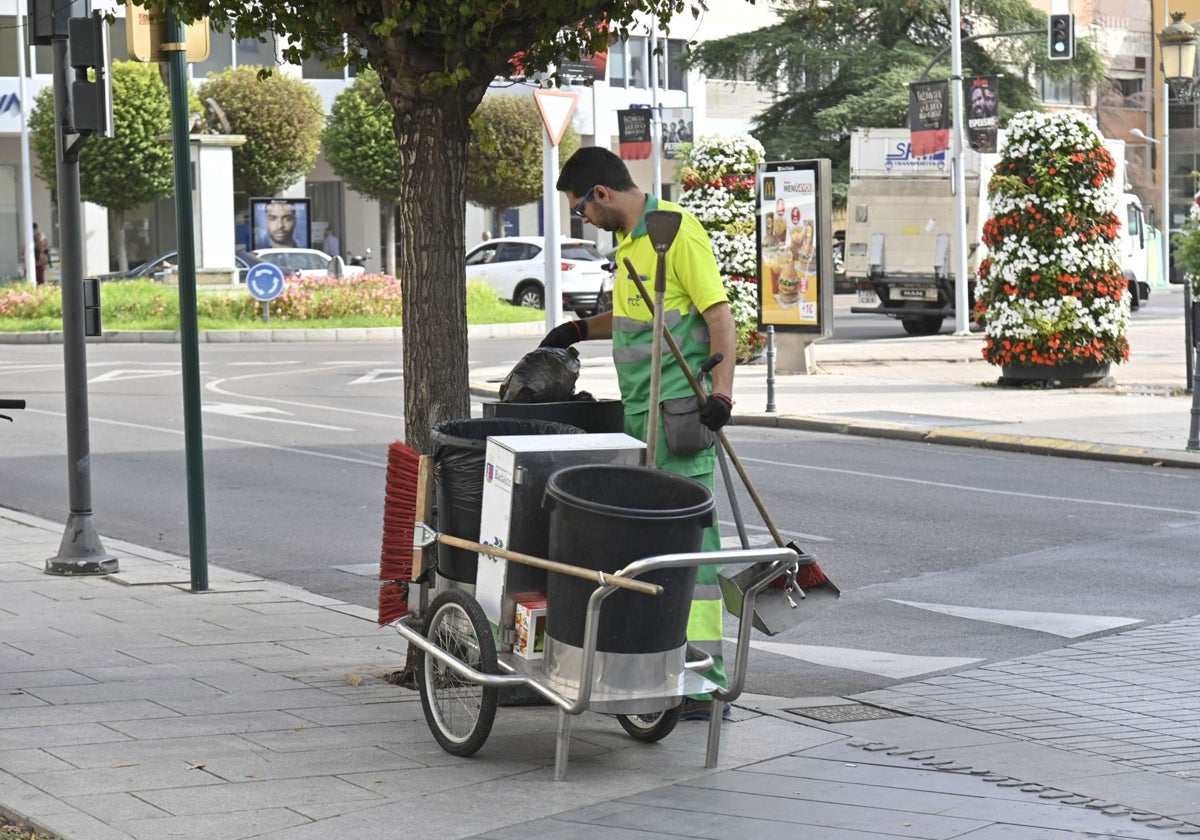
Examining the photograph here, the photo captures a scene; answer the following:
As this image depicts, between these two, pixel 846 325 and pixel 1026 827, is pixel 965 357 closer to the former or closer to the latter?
pixel 846 325

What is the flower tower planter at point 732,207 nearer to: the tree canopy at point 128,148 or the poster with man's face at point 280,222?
the poster with man's face at point 280,222

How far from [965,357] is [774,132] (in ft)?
86.2

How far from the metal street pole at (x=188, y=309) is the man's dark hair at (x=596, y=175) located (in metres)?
3.01

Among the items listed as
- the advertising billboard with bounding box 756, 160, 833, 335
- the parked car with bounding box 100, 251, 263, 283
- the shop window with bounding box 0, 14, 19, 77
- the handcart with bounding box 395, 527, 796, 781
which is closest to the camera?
the handcart with bounding box 395, 527, 796, 781

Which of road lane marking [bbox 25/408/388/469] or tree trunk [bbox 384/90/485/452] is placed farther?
road lane marking [bbox 25/408/388/469]

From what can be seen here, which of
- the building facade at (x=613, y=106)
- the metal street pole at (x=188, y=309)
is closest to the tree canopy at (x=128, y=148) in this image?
the building facade at (x=613, y=106)

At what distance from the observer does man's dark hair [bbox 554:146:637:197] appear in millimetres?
6297

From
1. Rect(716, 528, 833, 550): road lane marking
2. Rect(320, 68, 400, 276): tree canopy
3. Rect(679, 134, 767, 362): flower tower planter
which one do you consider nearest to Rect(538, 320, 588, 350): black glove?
Rect(716, 528, 833, 550): road lane marking

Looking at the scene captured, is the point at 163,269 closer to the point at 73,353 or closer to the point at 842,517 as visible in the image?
the point at 842,517

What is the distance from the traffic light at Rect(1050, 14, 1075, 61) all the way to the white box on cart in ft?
82.5

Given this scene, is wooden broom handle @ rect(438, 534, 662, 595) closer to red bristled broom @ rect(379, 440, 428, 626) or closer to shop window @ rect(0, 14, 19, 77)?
red bristled broom @ rect(379, 440, 428, 626)

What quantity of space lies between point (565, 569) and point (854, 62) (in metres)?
45.5

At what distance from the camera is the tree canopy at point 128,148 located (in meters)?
46.6

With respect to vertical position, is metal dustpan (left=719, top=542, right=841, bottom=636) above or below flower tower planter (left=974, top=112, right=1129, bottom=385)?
below
